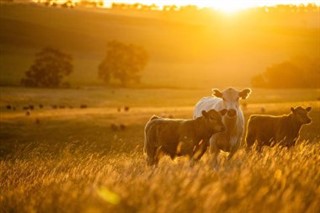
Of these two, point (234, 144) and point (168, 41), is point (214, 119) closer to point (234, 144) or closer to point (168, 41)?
point (234, 144)

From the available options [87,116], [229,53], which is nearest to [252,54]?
[229,53]

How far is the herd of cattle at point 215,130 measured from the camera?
11.9 metres

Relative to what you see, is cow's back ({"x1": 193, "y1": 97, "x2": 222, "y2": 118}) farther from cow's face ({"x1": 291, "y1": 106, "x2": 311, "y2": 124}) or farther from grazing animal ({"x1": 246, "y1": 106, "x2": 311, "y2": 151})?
cow's face ({"x1": 291, "y1": 106, "x2": 311, "y2": 124})

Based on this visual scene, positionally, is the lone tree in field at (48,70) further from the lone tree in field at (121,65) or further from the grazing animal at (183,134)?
the grazing animal at (183,134)

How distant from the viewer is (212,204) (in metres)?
4.67

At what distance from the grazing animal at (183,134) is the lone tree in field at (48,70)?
69.0 meters

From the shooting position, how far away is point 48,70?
3219 inches

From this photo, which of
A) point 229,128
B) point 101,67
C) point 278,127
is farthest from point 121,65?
point 229,128

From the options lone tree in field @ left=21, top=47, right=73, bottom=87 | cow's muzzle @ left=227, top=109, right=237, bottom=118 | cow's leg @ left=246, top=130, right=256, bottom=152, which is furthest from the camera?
lone tree in field @ left=21, top=47, right=73, bottom=87

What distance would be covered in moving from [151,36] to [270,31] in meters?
34.2

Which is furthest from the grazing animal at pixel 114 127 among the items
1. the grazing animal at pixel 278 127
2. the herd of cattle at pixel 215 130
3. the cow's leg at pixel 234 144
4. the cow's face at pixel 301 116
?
the cow's leg at pixel 234 144

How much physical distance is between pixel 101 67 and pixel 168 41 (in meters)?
45.2

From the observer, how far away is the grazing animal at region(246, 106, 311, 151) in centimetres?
1532

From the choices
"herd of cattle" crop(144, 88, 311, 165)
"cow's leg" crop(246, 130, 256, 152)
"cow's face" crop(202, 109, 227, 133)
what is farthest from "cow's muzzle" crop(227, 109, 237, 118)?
"cow's leg" crop(246, 130, 256, 152)
